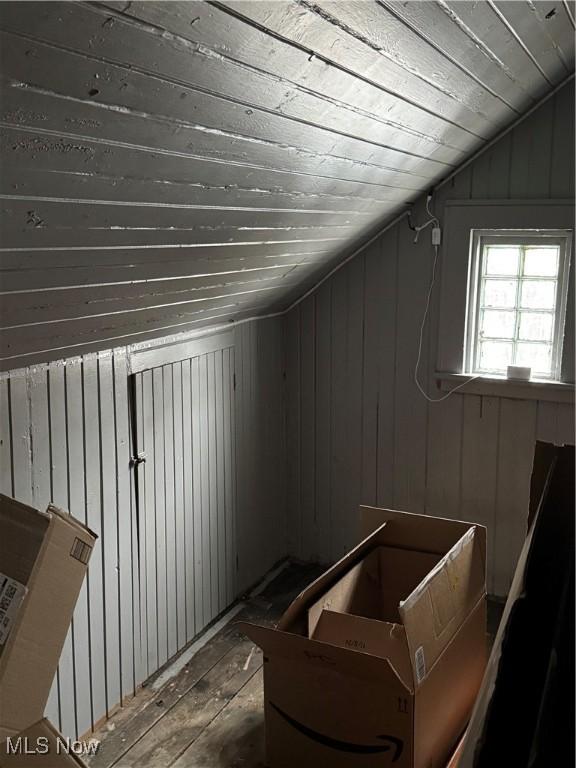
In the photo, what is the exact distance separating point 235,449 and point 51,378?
50.0 inches

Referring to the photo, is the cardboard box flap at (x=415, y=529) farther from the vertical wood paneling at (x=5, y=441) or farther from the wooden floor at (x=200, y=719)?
the vertical wood paneling at (x=5, y=441)

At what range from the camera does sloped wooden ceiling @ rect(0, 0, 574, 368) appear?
1.09 meters

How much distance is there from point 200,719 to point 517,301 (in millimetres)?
2130

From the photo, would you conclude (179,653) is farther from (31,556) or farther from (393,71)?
(393,71)

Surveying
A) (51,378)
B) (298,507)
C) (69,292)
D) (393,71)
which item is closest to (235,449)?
(298,507)

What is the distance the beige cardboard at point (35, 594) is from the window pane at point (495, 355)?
87.8 inches

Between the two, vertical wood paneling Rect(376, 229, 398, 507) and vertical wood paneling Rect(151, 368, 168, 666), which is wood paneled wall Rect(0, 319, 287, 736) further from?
vertical wood paneling Rect(376, 229, 398, 507)

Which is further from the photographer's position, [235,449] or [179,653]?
[235,449]

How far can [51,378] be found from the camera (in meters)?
2.20

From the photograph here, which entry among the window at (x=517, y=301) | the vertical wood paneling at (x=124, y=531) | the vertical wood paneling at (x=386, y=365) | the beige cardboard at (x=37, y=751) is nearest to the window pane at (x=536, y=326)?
the window at (x=517, y=301)

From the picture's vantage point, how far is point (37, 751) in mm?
1505

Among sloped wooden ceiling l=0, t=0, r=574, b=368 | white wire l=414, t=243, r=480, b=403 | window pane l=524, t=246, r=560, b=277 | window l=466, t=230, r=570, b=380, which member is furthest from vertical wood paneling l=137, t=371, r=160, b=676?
window pane l=524, t=246, r=560, b=277

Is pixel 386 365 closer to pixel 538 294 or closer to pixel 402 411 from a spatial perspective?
pixel 402 411

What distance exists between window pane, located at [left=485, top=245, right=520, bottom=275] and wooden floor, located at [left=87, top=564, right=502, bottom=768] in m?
1.57
